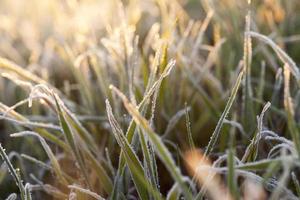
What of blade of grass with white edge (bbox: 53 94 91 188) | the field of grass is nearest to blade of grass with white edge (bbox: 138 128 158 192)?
the field of grass

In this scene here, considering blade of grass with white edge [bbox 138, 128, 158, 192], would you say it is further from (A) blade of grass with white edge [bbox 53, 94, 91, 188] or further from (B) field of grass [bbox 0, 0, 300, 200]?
(A) blade of grass with white edge [bbox 53, 94, 91, 188]

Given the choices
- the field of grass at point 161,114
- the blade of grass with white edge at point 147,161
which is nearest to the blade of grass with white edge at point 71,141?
the field of grass at point 161,114

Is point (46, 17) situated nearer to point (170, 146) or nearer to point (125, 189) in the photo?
point (170, 146)

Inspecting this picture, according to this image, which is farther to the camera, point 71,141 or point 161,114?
point 161,114

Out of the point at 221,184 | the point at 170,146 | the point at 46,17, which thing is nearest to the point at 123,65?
the point at 170,146

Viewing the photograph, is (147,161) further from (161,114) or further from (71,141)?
(161,114)

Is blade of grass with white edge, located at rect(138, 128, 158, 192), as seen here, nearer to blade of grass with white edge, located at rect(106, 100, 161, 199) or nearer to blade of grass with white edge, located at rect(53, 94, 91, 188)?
blade of grass with white edge, located at rect(106, 100, 161, 199)

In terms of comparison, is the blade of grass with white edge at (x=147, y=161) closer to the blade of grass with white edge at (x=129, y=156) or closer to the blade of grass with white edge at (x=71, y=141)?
the blade of grass with white edge at (x=129, y=156)

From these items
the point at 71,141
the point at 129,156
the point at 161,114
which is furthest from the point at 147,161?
the point at 161,114
